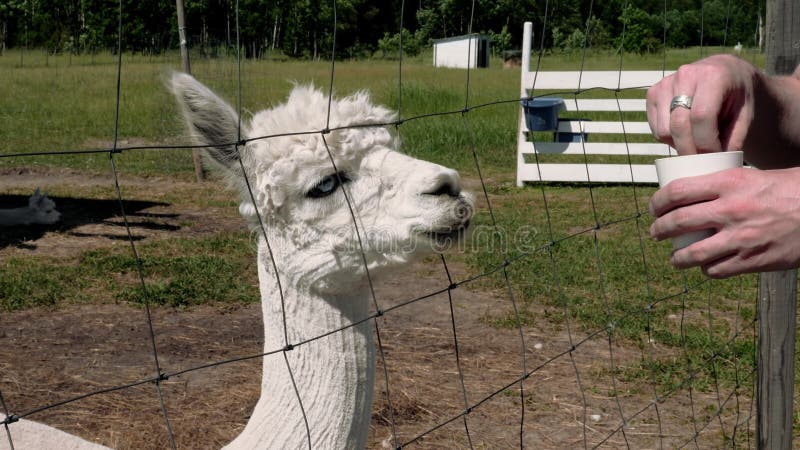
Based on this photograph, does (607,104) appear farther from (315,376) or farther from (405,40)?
(315,376)

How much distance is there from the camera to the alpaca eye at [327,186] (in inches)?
89.0

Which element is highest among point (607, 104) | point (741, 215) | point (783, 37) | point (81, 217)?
point (783, 37)

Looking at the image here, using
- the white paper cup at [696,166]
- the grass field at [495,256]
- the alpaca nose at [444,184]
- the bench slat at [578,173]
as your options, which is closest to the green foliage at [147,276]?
the grass field at [495,256]

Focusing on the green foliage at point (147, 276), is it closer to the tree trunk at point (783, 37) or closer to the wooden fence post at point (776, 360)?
the wooden fence post at point (776, 360)

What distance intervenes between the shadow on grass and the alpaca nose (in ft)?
17.7

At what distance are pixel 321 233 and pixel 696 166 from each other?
126 centimetres

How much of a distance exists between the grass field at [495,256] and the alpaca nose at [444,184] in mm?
296

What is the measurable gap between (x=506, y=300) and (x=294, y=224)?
11.8 feet

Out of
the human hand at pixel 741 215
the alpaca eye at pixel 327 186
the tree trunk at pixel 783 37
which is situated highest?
the tree trunk at pixel 783 37

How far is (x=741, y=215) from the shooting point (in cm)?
116

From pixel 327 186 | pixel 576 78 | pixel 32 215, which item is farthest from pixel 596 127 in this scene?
pixel 327 186

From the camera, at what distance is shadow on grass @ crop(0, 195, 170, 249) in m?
7.07

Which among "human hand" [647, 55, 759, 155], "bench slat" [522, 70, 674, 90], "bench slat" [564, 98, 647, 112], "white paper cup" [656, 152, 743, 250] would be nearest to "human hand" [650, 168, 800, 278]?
"white paper cup" [656, 152, 743, 250]

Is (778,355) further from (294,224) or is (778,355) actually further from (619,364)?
(294,224)
